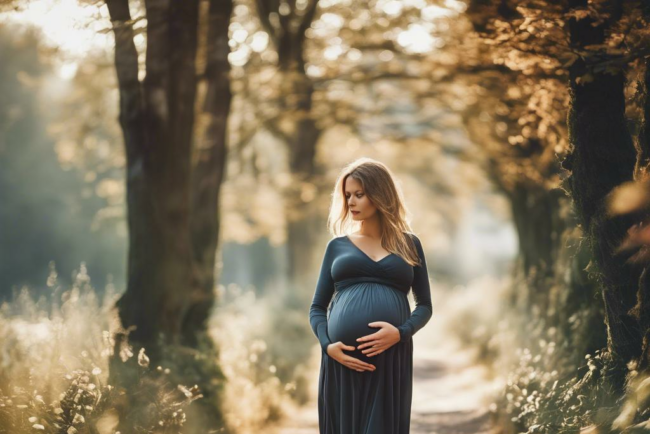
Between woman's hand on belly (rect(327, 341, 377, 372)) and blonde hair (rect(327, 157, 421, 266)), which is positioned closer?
woman's hand on belly (rect(327, 341, 377, 372))

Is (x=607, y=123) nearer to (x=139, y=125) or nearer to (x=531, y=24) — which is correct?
(x=531, y=24)

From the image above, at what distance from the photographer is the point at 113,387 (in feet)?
20.0

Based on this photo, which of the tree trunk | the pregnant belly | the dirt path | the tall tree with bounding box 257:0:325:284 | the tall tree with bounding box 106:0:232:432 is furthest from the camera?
the tall tree with bounding box 257:0:325:284

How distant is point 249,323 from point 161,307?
6.17m

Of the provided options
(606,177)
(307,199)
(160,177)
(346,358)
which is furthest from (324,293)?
(307,199)

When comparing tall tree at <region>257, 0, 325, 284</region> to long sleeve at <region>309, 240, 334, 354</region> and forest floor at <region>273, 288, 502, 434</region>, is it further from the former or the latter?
long sleeve at <region>309, 240, 334, 354</region>

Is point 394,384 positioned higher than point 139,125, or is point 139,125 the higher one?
point 139,125

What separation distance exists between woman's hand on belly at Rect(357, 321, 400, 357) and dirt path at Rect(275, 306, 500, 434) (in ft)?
14.6

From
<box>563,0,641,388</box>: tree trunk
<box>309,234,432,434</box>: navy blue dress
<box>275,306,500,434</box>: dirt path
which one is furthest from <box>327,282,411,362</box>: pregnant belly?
<box>275,306,500,434</box>: dirt path

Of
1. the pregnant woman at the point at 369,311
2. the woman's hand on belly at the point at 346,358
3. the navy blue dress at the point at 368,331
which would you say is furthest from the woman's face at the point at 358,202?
the woman's hand on belly at the point at 346,358

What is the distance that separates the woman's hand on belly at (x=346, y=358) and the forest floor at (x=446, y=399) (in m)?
4.31

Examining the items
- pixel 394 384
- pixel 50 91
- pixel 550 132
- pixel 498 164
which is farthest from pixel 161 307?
pixel 50 91

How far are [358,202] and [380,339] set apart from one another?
35.9 inches

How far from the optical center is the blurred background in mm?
5520
